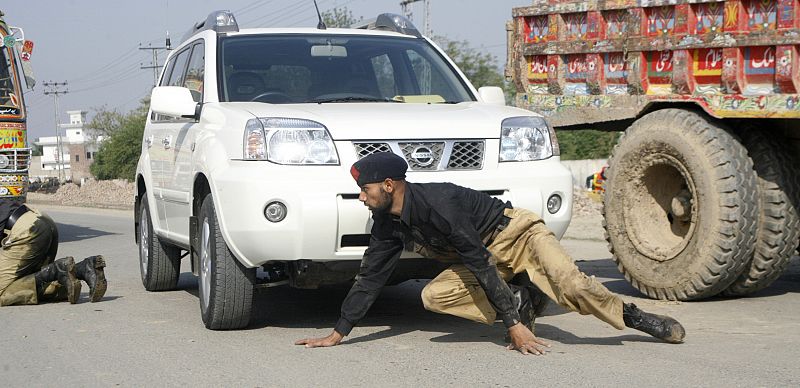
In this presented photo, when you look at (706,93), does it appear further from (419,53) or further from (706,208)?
(419,53)

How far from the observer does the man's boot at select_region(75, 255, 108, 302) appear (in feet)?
27.2

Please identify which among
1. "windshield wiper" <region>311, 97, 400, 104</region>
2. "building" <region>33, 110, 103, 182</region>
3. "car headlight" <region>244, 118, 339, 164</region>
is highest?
"windshield wiper" <region>311, 97, 400, 104</region>

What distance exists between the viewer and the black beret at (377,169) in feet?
18.7

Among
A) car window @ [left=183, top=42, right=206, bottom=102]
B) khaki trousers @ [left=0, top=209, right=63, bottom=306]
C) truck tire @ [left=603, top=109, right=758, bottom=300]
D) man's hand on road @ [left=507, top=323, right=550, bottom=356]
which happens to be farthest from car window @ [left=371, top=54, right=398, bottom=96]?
khaki trousers @ [left=0, top=209, right=63, bottom=306]

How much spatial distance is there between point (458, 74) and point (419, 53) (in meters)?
0.36

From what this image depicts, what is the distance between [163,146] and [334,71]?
5.11 feet

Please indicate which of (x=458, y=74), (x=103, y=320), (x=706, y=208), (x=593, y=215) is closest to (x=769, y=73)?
(x=706, y=208)

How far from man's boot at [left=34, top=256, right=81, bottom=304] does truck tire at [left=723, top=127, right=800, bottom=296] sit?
4.75 meters

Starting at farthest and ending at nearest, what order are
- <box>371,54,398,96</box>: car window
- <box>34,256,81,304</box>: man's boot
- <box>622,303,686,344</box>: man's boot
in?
<box>34,256,81,304</box>: man's boot < <box>371,54,398,96</box>: car window < <box>622,303,686,344</box>: man's boot

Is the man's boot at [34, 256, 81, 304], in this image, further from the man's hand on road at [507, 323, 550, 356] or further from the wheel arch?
the man's hand on road at [507, 323, 550, 356]

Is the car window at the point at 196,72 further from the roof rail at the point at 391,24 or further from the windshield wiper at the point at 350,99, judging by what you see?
the roof rail at the point at 391,24

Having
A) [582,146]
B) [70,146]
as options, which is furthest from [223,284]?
[70,146]

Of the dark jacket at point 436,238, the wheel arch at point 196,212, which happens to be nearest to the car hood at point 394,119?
the dark jacket at point 436,238

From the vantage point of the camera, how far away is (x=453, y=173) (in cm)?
629
